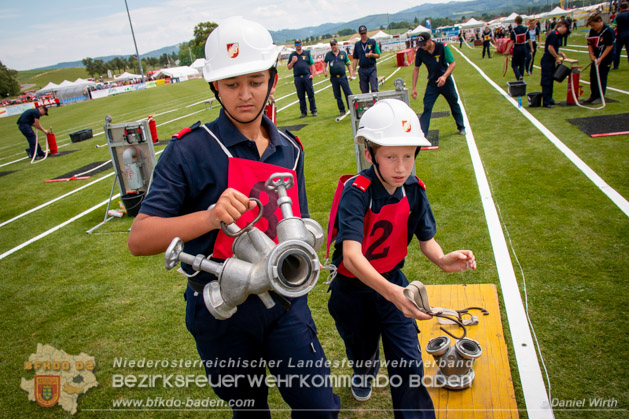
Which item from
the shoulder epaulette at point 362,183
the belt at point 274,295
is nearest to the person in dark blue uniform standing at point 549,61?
the shoulder epaulette at point 362,183

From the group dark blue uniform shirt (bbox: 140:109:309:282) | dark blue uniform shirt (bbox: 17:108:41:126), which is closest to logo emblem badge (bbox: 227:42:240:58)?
dark blue uniform shirt (bbox: 140:109:309:282)

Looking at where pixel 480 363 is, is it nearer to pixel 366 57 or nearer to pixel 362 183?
pixel 362 183

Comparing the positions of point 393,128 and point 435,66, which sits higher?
point 435,66

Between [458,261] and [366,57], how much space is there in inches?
539

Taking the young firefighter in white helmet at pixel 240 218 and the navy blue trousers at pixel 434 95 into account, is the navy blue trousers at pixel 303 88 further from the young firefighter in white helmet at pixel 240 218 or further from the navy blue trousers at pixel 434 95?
the young firefighter in white helmet at pixel 240 218

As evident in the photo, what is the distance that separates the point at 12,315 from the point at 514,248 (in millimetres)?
6949

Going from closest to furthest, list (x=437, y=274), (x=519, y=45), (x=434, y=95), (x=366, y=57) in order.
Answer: (x=437, y=274) < (x=434, y=95) < (x=366, y=57) < (x=519, y=45)

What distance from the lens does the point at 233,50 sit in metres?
2.06

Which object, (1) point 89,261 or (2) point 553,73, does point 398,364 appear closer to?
(1) point 89,261

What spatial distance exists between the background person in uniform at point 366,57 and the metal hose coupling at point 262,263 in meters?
14.4

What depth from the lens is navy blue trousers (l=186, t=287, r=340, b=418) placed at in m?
2.25

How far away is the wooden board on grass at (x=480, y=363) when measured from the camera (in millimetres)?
3318

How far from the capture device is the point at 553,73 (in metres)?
13.3

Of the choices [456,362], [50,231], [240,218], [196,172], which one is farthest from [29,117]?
[456,362]
